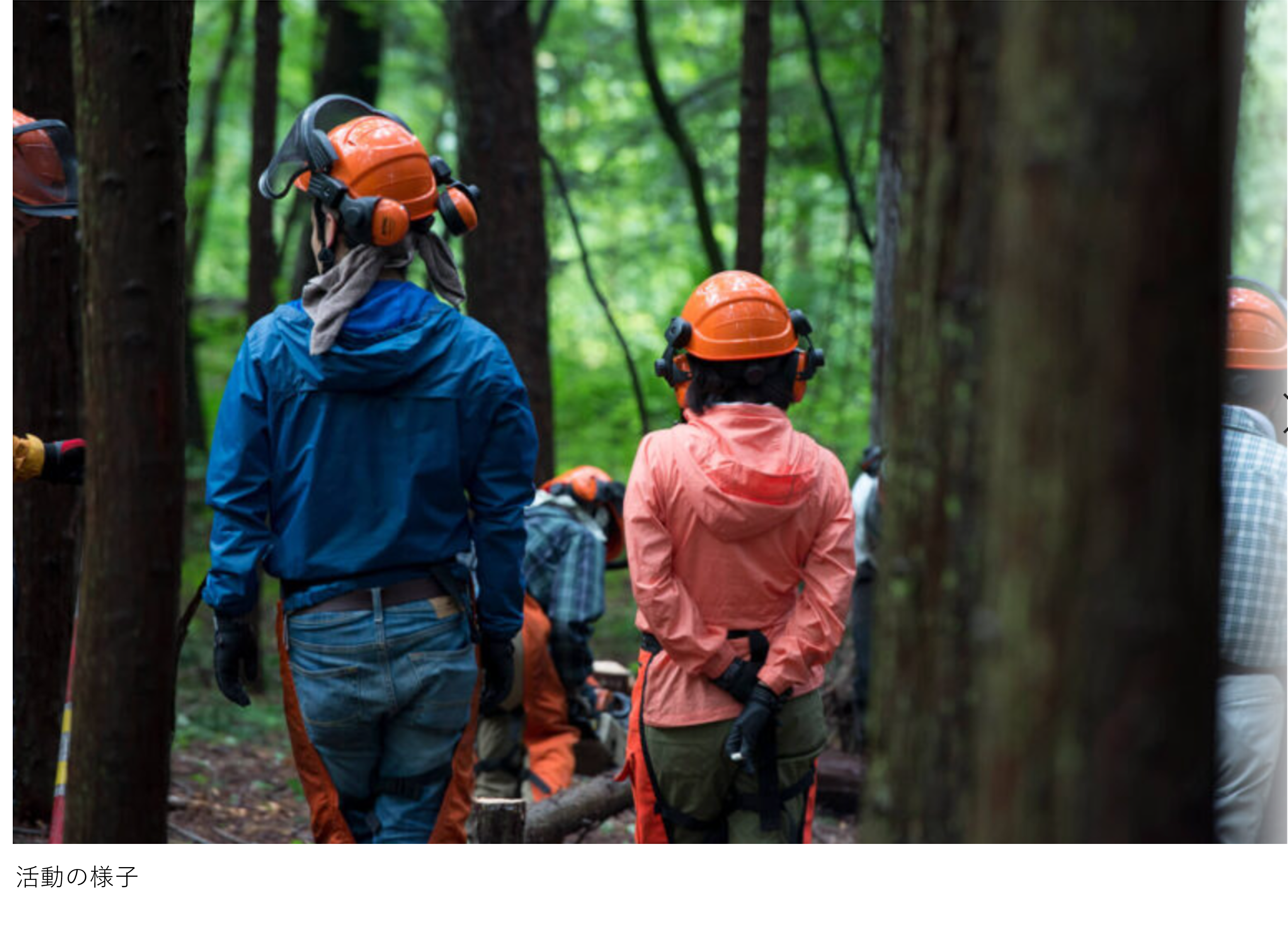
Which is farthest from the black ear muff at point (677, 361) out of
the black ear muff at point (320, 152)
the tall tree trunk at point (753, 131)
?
the tall tree trunk at point (753, 131)

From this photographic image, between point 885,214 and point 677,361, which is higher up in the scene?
point 885,214

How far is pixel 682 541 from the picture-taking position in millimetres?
4047

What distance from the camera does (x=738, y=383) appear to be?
4.25m

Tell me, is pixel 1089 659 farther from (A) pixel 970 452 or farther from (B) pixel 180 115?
(B) pixel 180 115

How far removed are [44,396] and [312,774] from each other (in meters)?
2.45

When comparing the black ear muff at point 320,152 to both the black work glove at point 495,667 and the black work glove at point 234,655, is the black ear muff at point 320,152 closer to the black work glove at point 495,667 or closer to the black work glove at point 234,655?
the black work glove at point 234,655

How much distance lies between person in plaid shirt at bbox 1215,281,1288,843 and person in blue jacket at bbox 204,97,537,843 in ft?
6.75

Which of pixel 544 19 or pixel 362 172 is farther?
pixel 544 19

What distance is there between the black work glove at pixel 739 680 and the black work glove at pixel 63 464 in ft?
6.95

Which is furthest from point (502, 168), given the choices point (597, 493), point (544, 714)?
point (544, 714)

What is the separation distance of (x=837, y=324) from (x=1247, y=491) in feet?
40.0

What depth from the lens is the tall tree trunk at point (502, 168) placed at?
24.1ft

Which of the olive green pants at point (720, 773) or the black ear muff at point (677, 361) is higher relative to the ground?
the black ear muff at point (677, 361)

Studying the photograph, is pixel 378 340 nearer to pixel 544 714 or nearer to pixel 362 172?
pixel 362 172
